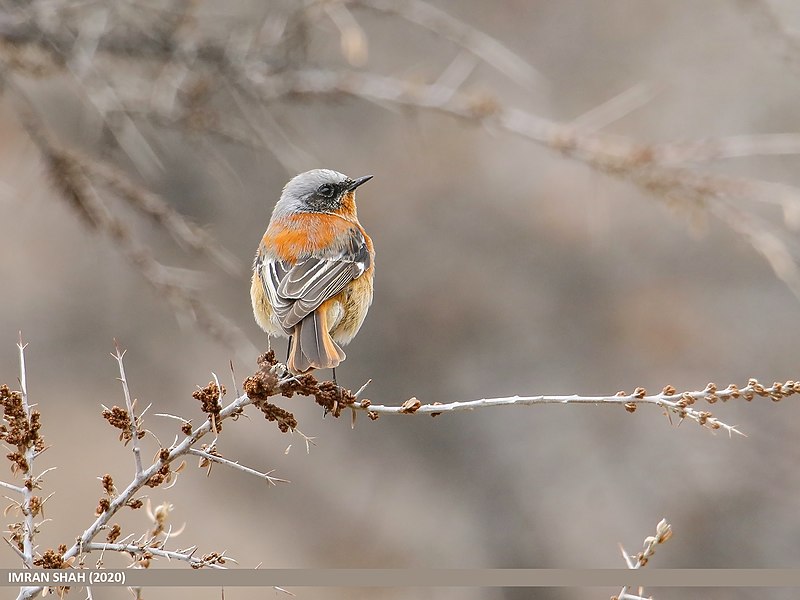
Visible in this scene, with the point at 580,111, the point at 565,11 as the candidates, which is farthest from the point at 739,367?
the point at 565,11

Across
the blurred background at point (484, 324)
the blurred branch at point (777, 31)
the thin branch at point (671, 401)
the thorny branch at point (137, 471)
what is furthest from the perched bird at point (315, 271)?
the blurred background at point (484, 324)

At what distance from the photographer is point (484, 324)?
1117cm

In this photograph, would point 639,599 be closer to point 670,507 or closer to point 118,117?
point 118,117

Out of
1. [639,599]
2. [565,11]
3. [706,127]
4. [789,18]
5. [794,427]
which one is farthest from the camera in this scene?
[565,11]

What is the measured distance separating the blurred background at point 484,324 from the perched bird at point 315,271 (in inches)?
122

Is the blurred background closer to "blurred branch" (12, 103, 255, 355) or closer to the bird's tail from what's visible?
"blurred branch" (12, 103, 255, 355)

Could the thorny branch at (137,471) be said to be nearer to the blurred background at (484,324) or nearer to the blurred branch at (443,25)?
the blurred branch at (443,25)

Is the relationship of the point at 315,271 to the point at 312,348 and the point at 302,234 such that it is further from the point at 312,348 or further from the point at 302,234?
the point at 312,348

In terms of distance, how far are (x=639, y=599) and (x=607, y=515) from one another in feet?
27.2

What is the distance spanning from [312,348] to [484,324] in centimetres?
757

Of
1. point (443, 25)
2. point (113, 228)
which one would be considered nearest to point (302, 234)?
point (113, 228)

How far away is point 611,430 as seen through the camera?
34.5 feet

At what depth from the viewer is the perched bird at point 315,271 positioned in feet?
13.0

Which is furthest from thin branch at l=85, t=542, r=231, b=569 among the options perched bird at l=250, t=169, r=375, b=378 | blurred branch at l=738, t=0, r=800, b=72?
blurred branch at l=738, t=0, r=800, b=72
